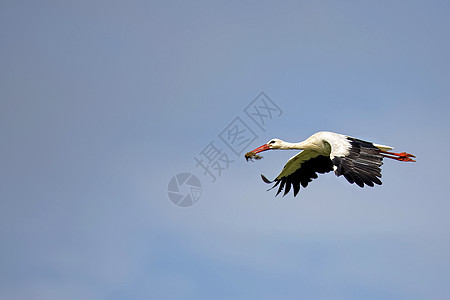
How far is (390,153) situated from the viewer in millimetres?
20156

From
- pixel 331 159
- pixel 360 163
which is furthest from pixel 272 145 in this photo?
pixel 360 163

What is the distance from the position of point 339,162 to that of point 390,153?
2710 millimetres

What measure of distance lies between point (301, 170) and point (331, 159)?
Result: 167 inches

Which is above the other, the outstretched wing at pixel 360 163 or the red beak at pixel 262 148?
the red beak at pixel 262 148

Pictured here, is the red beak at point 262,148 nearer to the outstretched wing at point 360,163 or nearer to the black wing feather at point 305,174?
the black wing feather at point 305,174

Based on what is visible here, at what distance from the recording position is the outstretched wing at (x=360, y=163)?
17375mm

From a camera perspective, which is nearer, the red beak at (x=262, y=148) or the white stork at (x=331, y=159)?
the white stork at (x=331, y=159)

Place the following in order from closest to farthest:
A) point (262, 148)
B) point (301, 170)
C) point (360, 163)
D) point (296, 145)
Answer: point (360, 163) → point (296, 145) → point (262, 148) → point (301, 170)

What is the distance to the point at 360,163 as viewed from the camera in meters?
Answer: 17.9

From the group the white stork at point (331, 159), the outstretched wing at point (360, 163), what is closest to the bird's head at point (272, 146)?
the white stork at point (331, 159)

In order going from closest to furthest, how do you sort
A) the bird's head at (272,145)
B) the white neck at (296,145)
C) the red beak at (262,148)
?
the white neck at (296,145)
the red beak at (262,148)
the bird's head at (272,145)

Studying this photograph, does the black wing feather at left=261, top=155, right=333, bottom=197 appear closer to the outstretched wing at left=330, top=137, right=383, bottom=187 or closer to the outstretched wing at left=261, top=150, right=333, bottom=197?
the outstretched wing at left=261, top=150, right=333, bottom=197

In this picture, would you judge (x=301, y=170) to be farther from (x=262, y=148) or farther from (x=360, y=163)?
(x=360, y=163)

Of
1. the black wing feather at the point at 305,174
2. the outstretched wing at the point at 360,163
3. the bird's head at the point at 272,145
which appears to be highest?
the bird's head at the point at 272,145
